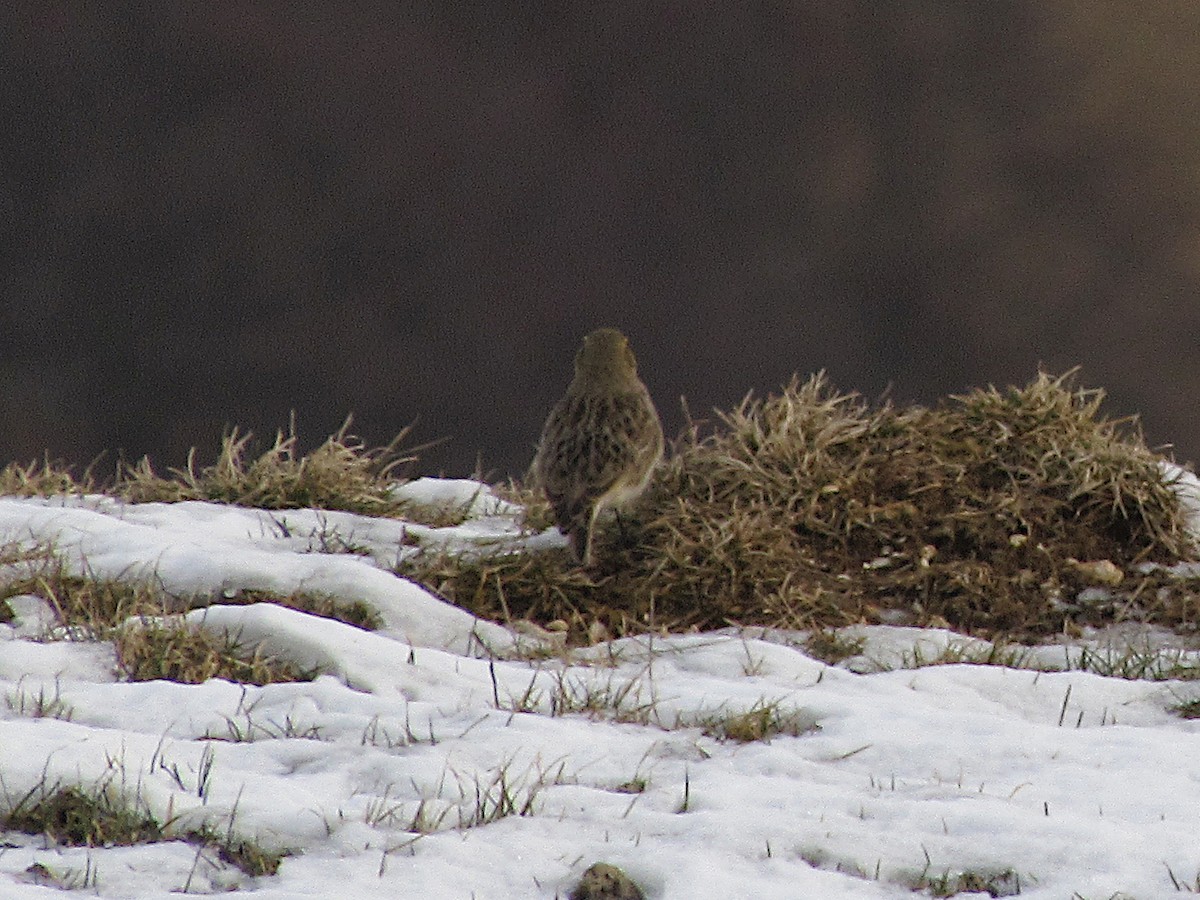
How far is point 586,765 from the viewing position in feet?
11.5

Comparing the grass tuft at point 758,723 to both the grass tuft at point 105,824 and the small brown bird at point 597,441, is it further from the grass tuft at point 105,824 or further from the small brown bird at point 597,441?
the small brown bird at point 597,441

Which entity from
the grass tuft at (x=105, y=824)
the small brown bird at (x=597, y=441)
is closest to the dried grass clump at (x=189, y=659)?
the grass tuft at (x=105, y=824)

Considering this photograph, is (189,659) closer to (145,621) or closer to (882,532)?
(145,621)

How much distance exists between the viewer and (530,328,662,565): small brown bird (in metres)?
5.59

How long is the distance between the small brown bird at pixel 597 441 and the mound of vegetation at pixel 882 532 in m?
0.22

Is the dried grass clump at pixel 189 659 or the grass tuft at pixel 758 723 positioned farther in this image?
the dried grass clump at pixel 189 659

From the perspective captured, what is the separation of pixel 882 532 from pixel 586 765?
2851mm

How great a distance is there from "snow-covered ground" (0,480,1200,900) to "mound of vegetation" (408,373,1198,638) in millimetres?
436

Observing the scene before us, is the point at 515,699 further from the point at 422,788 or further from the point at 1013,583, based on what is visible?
the point at 1013,583

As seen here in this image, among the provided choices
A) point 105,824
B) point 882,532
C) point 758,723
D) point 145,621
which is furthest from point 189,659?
point 882,532

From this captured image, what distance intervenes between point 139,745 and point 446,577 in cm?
227

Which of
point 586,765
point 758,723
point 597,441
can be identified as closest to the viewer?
point 586,765

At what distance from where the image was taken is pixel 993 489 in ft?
20.8

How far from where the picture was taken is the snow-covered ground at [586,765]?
2.90 metres
